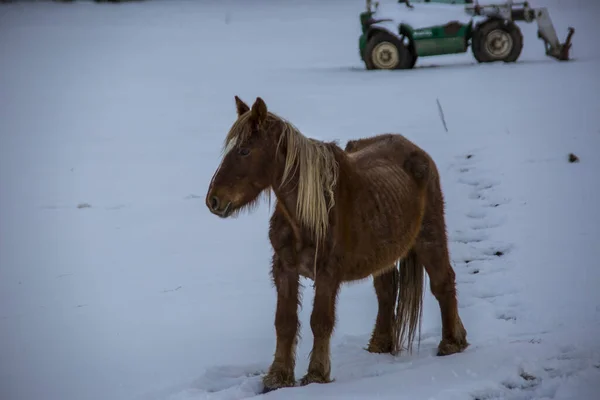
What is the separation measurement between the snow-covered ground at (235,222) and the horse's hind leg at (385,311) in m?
0.18

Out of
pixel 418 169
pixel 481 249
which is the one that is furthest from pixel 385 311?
pixel 481 249

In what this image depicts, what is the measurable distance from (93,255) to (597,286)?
4758mm

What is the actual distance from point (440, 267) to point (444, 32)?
33.4 ft

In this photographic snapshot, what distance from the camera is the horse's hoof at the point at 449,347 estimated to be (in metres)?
4.96

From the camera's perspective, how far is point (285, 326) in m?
4.25

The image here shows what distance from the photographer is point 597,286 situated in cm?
643

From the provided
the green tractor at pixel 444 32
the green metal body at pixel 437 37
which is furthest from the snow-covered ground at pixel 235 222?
the green metal body at pixel 437 37

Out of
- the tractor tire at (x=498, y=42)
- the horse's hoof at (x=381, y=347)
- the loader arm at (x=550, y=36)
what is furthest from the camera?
the loader arm at (x=550, y=36)

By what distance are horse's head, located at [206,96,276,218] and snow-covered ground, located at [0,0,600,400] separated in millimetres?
1079

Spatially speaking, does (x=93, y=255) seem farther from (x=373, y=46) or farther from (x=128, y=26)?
(x=128, y=26)

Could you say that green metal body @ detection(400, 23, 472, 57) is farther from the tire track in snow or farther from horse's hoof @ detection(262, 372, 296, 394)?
horse's hoof @ detection(262, 372, 296, 394)

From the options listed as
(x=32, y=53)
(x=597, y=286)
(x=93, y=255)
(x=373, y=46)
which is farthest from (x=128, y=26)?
(x=597, y=286)

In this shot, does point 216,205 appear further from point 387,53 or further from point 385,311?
point 387,53

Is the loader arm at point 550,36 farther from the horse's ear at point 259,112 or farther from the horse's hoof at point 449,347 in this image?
the horse's ear at point 259,112
